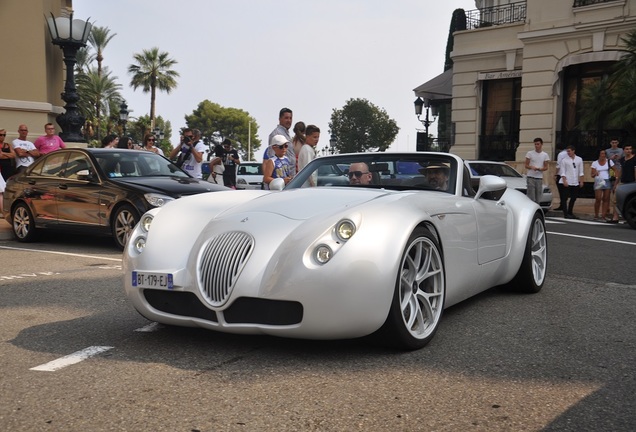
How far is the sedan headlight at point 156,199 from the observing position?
28.9 ft

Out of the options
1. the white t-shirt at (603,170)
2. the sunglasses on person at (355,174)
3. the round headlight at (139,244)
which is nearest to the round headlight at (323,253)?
the round headlight at (139,244)

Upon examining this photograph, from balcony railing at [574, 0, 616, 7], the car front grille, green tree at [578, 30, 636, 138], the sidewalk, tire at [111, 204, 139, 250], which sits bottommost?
the sidewalk

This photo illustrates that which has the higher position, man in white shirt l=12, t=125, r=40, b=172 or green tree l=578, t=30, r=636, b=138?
green tree l=578, t=30, r=636, b=138

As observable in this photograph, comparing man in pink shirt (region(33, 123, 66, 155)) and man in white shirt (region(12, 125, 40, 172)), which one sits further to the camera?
man in pink shirt (region(33, 123, 66, 155))

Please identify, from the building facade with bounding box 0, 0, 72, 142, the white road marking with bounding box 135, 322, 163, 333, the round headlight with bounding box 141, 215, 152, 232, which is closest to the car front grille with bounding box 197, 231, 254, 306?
the round headlight with bounding box 141, 215, 152, 232

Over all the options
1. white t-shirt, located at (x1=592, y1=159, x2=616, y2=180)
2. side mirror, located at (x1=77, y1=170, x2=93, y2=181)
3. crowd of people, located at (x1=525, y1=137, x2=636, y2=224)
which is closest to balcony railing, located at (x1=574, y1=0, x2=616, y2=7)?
crowd of people, located at (x1=525, y1=137, x2=636, y2=224)

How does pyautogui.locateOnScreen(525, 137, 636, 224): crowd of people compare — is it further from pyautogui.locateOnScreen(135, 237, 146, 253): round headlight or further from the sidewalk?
pyautogui.locateOnScreen(135, 237, 146, 253): round headlight

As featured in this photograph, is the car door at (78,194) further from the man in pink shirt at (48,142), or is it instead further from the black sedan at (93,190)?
the man in pink shirt at (48,142)

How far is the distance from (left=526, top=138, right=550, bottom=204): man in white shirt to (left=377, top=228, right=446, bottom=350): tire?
12447 millimetres

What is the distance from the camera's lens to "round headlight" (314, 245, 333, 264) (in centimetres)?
368

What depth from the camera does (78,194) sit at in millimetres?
9500

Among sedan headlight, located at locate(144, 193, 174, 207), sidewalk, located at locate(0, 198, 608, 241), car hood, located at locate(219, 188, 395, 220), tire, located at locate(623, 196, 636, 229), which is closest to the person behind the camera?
car hood, located at locate(219, 188, 395, 220)

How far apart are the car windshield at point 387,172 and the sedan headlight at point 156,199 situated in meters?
3.81

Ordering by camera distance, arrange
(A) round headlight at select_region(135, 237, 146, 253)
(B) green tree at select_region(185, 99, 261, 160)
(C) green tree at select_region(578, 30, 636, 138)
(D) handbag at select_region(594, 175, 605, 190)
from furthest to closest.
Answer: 1. (B) green tree at select_region(185, 99, 261, 160)
2. (C) green tree at select_region(578, 30, 636, 138)
3. (D) handbag at select_region(594, 175, 605, 190)
4. (A) round headlight at select_region(135, 237, 146, 253)
